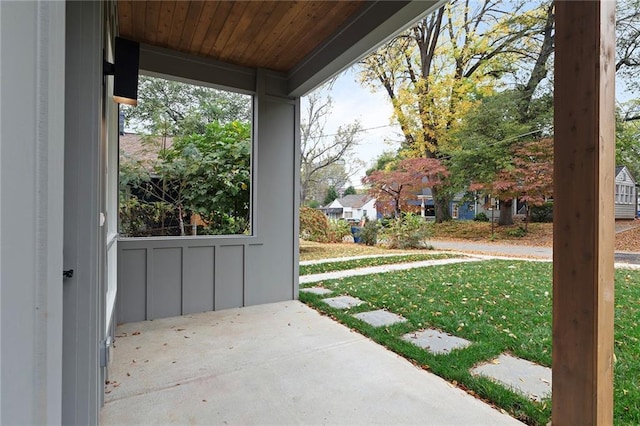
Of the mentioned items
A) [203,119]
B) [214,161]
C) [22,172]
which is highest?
[203,119]

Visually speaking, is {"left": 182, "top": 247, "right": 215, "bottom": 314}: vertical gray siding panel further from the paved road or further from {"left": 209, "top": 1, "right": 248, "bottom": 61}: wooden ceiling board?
the paved road

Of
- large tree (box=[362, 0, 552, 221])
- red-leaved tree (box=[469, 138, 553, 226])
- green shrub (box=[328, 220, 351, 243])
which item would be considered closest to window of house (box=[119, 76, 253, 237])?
green shrub (box=[328, 220, 351, 243])

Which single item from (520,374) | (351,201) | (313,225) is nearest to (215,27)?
(520,374)

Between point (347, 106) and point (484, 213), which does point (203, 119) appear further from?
point (484, 213)

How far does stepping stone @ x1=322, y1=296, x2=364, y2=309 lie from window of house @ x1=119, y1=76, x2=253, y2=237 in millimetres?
1252

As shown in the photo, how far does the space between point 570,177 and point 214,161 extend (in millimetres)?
3286

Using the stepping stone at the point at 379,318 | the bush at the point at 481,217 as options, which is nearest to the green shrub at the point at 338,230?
the stepping stone at the point at 379,318

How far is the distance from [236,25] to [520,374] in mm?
3445

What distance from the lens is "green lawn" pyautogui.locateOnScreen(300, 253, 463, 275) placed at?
590 centimetres

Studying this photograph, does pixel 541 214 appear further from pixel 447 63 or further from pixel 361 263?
pixel 361 263

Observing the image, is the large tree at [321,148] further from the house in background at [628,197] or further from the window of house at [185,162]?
the house in background at [628,197]

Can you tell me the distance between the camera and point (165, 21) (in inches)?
110

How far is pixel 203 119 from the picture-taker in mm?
3621

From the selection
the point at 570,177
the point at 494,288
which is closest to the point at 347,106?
the point at 494,288
